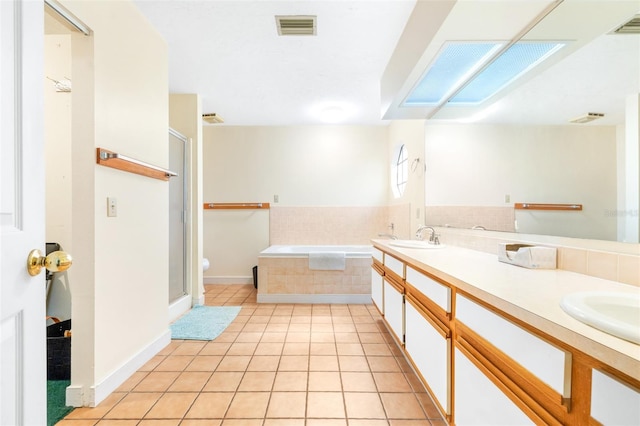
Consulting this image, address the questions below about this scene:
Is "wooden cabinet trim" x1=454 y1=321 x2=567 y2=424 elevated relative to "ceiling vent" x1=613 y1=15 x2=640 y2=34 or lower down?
lower down

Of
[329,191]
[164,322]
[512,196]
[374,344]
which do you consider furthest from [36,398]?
[329,191]

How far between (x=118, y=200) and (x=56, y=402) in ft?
3.76

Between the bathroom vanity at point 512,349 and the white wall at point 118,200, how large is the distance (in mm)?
1744

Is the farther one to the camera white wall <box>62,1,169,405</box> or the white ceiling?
white wall <box>62,1,169,405</box>

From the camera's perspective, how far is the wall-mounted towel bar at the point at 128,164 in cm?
153

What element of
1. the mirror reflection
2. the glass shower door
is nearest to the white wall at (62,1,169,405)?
the glass shower door

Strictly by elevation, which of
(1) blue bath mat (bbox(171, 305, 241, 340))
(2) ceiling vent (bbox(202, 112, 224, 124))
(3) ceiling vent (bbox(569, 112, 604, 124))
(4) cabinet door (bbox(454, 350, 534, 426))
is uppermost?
(2) ceiling vent (bbox(202, 112, 224, 124))

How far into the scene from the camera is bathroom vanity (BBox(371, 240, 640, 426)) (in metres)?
0.55

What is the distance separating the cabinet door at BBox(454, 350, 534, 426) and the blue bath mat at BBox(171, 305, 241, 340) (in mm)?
1946

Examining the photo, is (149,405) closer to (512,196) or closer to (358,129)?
(512,196)

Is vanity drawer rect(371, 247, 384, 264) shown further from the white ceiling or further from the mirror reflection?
the white ceiling

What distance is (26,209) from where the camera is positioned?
2.17ft

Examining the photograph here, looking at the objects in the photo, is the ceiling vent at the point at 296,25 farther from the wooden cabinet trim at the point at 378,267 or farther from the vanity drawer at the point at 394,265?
the wooden cabinet trim at the point at 378,267

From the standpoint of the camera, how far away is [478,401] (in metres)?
0.96
